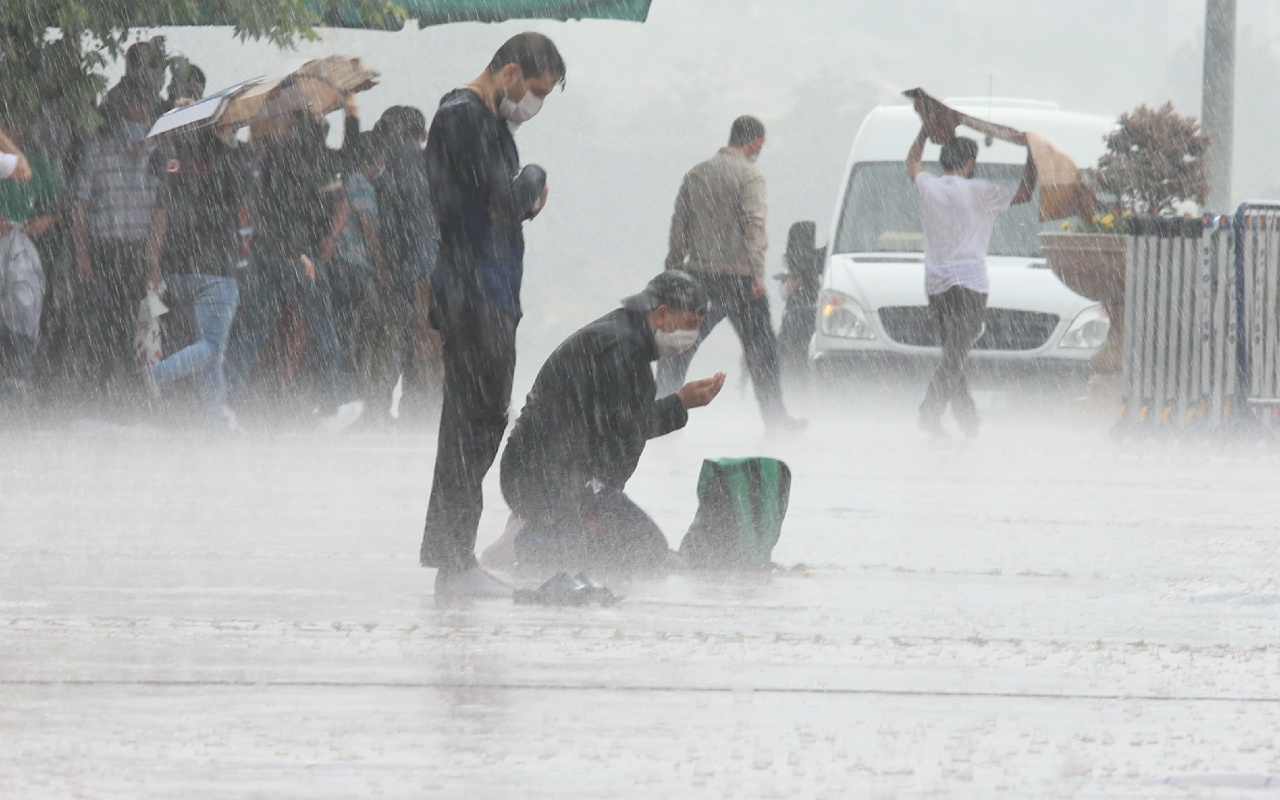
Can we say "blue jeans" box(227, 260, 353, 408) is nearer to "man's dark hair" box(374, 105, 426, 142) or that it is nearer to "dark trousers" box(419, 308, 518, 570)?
"man's dark hair" box(374, 105, 426, 142)

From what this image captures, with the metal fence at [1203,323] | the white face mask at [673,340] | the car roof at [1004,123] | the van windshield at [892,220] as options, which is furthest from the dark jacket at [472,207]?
the car roof at [1004,123]

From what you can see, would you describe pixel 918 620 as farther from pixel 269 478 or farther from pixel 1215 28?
pixel 1215 28

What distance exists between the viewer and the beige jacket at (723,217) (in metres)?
12.7

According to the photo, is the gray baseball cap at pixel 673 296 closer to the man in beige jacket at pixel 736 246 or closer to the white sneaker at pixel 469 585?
the white sneaker at pixel 469 585

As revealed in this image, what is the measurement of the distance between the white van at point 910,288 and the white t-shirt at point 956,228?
1.61 meters

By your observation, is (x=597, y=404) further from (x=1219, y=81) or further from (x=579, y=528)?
(x=1219, y=81)

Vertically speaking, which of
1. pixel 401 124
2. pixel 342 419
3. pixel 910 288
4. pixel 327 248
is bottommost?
pixel 342 419

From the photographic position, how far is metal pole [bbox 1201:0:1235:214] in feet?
46.6

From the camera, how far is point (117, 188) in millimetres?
11539

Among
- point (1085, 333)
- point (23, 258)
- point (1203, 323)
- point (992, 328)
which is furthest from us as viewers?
point (992, 328)

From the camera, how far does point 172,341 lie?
1185cm

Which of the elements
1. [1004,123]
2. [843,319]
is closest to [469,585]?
[843,319]

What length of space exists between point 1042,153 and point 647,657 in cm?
901

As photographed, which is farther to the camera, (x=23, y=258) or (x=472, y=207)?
(x=23, y=258)
